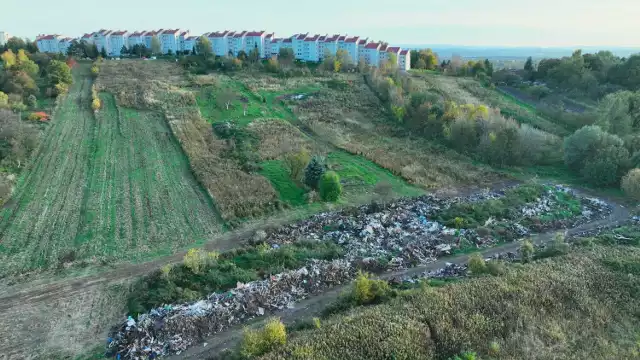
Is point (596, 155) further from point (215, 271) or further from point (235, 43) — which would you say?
point (235, 43)

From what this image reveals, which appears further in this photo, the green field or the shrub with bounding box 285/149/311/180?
the shrub with bounding box 285/149/311/180

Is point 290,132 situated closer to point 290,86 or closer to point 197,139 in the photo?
point 197,139

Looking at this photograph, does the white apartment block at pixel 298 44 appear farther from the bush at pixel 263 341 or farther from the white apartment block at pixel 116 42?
the bush at pixel 263 341

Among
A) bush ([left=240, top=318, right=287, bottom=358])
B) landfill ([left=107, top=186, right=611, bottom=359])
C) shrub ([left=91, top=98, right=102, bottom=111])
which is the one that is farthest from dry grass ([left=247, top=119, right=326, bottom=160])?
bush ([left=240, top=318, right=287, bottom=358])

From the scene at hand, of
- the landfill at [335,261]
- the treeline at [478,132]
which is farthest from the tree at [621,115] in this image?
the landfill at [335,261]

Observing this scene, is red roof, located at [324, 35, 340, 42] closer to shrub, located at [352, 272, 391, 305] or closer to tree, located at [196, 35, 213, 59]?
tree, located at [196, 35, 213, 59]

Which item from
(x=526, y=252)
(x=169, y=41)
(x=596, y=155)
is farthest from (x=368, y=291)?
(x=169, y=41)
